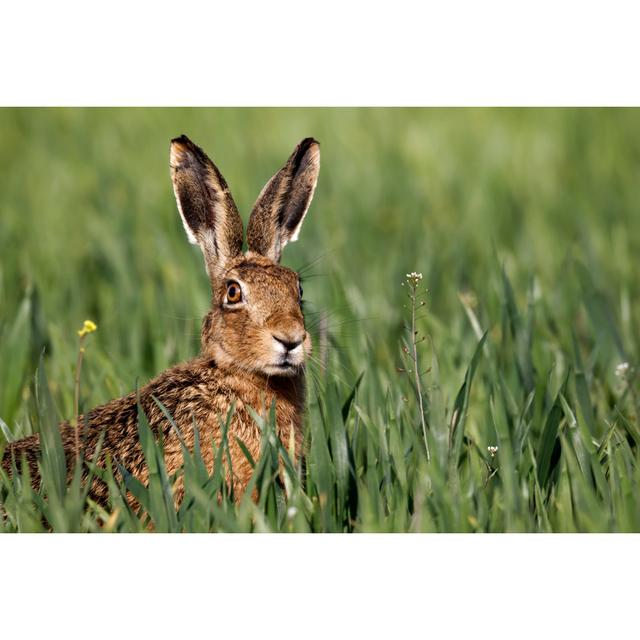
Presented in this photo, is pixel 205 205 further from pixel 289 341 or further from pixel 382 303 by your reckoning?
pixel 382 303

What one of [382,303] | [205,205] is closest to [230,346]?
[205,205]

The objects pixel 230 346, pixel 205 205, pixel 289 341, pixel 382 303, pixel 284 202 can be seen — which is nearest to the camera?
pixel 289 341

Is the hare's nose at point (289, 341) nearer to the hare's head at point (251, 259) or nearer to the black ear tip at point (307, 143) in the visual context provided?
the hare's head at point (251, 259)

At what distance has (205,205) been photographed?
448cm

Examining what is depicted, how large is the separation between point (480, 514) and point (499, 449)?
322mm

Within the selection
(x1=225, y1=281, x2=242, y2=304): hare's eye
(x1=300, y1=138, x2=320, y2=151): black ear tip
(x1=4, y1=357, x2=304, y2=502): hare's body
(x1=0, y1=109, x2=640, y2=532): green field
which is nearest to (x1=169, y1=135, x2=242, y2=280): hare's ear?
(x1=225, y1=281, x2=242, y2=304): hare's eye

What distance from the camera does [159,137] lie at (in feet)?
26.7

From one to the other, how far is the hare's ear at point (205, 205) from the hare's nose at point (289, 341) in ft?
1.76

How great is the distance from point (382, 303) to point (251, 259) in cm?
185

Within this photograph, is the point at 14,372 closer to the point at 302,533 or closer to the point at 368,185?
the point at 302,533

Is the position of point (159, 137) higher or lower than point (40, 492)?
higher

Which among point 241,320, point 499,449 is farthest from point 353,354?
point 499,449

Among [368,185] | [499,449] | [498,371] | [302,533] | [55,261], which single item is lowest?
[302,533]

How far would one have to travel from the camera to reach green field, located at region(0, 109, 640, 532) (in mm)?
3805
